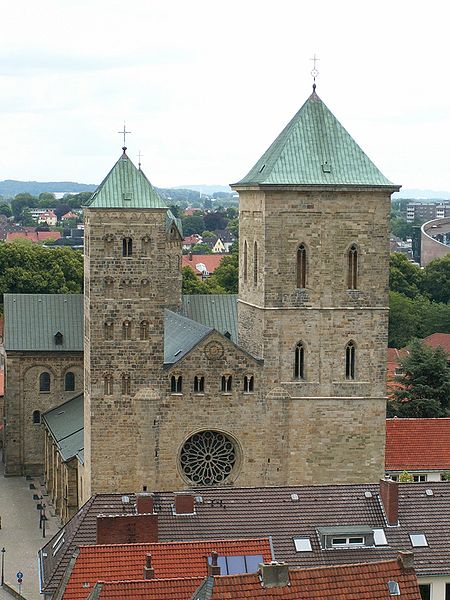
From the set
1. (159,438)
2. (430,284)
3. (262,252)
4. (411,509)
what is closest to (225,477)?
(159,438)

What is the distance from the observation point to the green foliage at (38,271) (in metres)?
107

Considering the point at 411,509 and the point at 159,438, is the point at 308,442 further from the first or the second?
the point at 411,509

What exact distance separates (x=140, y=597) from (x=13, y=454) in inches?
1649

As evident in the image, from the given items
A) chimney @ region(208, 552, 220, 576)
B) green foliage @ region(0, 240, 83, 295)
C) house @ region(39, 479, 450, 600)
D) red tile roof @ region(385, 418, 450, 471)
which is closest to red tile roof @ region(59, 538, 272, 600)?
chimney @ region(208, 552, 220, 576)

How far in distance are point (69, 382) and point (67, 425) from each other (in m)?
6.63

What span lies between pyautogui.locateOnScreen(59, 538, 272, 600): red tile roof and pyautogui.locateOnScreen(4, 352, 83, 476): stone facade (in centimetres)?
3676

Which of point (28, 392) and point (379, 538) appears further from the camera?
point (28, 392)

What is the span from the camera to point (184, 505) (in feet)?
137

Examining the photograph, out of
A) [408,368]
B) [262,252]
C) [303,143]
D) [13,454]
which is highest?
[303,143]

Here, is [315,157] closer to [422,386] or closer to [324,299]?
[324,299]

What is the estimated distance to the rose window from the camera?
5469 centimetres

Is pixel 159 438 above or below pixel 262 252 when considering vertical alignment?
below

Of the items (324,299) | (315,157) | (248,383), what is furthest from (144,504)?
(315,157)

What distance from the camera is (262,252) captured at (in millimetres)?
54344
